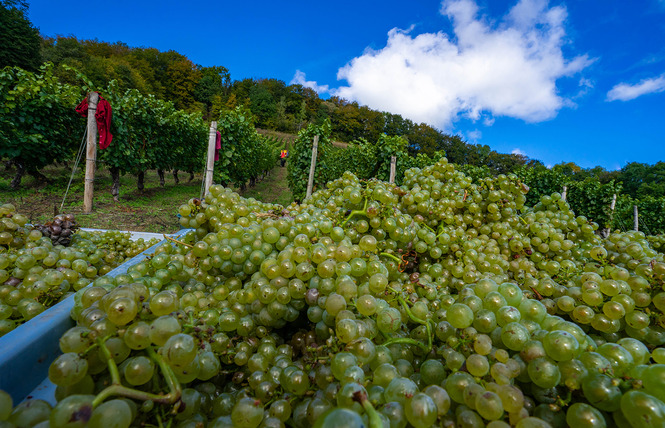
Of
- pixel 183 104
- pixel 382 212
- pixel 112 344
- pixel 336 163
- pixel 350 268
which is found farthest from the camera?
pixel 183 104

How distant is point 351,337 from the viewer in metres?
0.89

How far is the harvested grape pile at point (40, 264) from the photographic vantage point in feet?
4.05

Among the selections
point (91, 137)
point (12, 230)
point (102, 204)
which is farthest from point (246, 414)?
point (102, 204)

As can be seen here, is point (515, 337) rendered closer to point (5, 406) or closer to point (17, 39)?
point (5, 406)

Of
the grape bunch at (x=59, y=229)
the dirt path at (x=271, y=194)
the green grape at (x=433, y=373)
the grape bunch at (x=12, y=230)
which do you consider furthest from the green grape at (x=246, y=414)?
the dirt path at (x=271, y=194)

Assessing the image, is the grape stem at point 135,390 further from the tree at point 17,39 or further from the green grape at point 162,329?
the tree at point 17,39

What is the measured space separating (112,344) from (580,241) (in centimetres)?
294

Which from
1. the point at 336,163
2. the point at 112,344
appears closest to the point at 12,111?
the point at 112,344

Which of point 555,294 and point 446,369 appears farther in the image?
point 555,294

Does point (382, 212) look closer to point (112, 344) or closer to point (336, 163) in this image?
point (112, 344)

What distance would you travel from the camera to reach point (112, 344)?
0.74 m

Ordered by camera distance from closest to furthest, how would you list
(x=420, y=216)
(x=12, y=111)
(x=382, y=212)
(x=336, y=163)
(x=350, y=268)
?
(x=350, y=268)
(x=382, y=212)
(x=420, y=216)
(x=12, y=111)
(x=336, y=163)

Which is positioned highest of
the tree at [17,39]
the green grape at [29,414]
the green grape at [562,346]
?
the tree at [17,39]

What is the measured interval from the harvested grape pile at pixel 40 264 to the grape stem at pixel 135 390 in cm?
82
